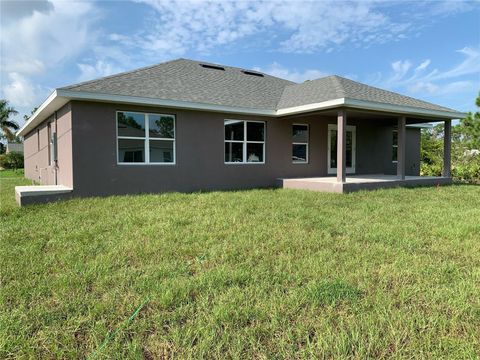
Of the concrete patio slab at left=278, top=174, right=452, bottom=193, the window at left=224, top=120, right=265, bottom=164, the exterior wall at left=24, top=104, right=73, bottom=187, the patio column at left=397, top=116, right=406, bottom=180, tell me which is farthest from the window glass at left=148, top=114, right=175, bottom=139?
the patio column at left=397, top=116, right=406, bottom=180

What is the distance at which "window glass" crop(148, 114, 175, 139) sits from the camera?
1045 cm

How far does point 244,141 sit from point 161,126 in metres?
3.07

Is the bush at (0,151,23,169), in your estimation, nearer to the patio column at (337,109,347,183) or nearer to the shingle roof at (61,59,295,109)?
the shingle roof at (61,59,295,109)

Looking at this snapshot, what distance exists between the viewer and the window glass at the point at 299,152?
13375 millimetres

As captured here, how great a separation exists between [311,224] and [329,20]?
26.7 feet

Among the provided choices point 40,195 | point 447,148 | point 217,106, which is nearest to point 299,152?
point 217,106

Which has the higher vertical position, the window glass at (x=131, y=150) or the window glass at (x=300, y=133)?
the window glass at (x=300, y=133)

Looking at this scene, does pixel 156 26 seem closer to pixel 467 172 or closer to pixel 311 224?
pixel 311 224

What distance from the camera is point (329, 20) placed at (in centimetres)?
1127

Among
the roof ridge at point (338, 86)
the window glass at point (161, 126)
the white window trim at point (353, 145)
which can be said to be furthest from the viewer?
the white window trim at point (353, 145)

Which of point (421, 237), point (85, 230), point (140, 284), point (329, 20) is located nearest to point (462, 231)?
point (421, 237)

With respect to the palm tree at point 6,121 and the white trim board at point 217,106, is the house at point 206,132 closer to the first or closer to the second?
the white trim board at point 217,106

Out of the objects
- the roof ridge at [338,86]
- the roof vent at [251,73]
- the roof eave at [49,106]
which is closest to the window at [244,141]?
the roof ridge at [338,86]

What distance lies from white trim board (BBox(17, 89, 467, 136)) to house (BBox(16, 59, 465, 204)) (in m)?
0.04
